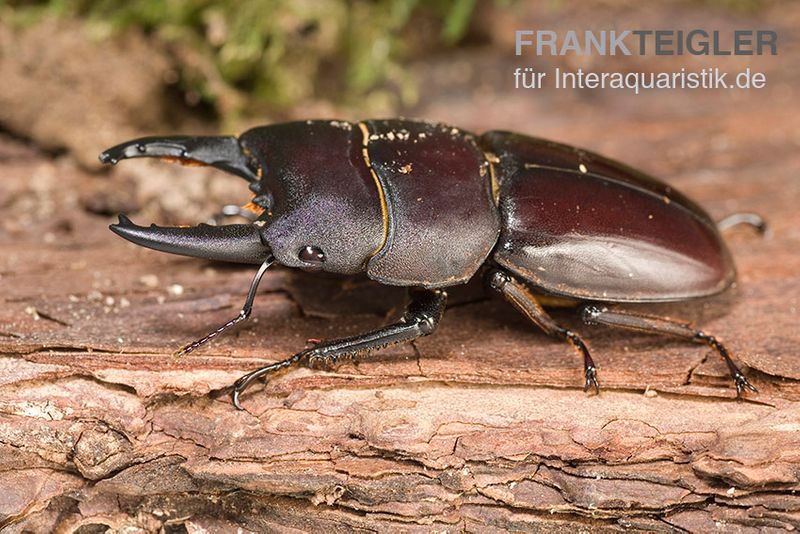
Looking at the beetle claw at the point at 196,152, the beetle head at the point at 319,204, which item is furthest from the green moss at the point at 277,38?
the beetle head at the point at 319,204

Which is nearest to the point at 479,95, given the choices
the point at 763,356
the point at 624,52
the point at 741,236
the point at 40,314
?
the point at 624,52

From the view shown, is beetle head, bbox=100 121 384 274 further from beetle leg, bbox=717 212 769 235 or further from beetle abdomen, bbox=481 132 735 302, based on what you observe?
beetle leg, bbox=717 212 769 235

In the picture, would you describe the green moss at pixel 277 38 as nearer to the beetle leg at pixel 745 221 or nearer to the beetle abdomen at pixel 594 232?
the beetle abdomen at pixel 594 232

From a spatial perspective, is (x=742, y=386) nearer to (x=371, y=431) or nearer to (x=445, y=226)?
(x=445, y=226)

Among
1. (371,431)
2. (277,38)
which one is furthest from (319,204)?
(277,38)

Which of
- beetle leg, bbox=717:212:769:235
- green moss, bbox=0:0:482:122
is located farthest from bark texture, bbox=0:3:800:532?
green moss, bbox=0:0:482:122
